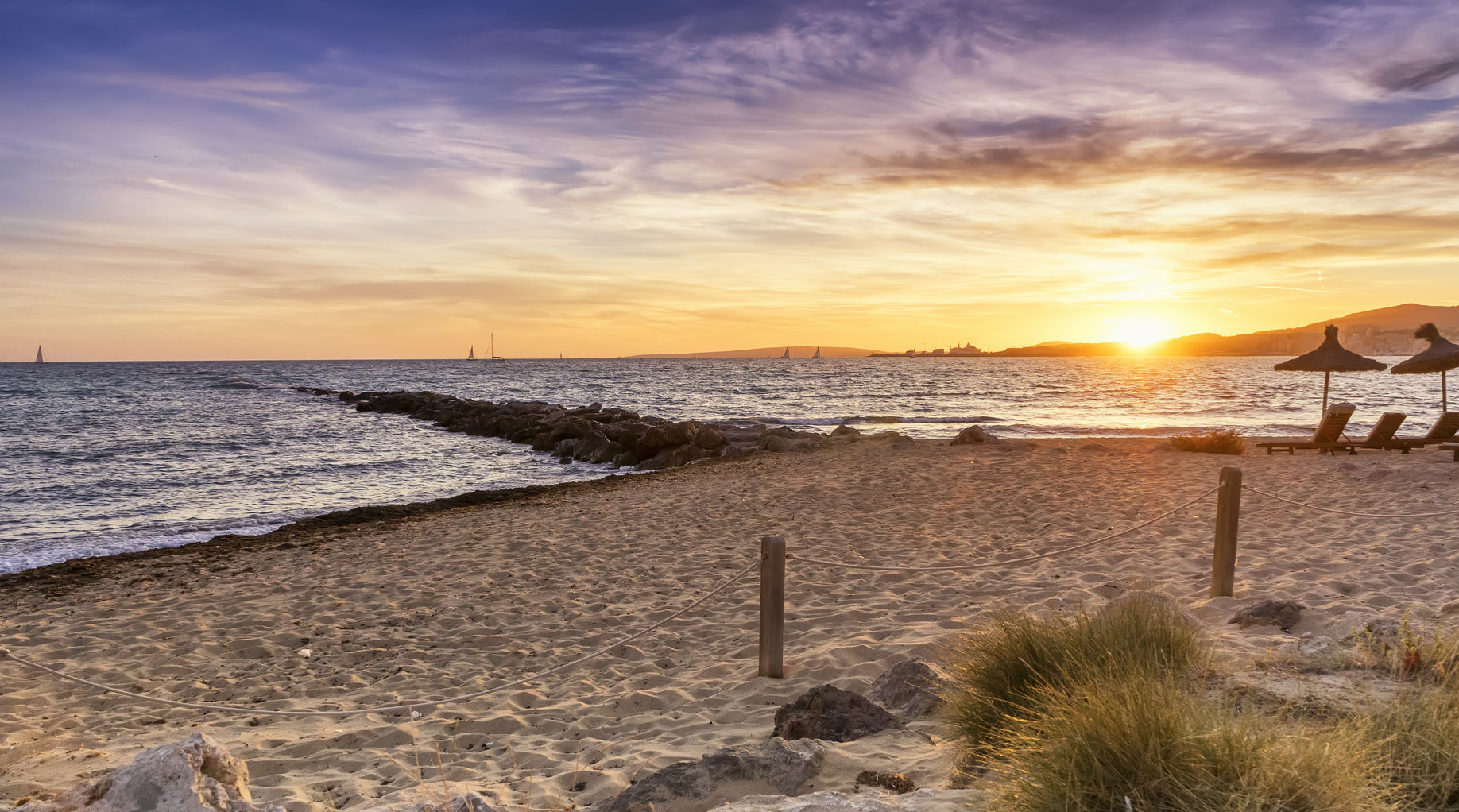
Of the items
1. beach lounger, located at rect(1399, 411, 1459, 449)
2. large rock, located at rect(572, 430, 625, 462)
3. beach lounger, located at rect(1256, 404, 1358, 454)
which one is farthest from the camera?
large rock, located at rect(572, 430, 625, 462)

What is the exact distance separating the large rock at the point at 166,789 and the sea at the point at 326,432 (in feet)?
31.3

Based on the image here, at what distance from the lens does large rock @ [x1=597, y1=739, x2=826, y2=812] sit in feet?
11.0

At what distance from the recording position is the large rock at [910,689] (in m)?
4.27

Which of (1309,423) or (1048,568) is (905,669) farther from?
(1309,423)

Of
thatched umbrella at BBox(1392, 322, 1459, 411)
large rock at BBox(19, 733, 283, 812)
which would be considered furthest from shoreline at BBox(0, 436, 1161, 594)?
thatched umbrella at BBox(1392, 322, 1459, 411)

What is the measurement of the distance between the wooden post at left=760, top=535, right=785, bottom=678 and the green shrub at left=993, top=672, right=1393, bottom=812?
7.93 ft

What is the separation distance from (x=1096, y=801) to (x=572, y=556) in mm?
7396

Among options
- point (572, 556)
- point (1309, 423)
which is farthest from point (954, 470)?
point (1309, 423)

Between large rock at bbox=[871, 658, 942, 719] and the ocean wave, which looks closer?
large rock at bbox=[871, 658, 942, 719]

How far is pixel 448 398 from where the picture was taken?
41.7m

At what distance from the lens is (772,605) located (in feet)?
16.7

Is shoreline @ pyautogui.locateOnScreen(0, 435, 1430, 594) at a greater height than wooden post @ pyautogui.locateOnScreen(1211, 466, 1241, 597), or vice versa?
wooden post @ pyautogui.locateOnScreen(1211, 466, 1241, 597)

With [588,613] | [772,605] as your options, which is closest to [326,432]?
[588,613]

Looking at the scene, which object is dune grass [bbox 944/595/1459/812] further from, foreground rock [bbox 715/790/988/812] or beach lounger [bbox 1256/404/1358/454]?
beach lounger [bbox 1256/404/1358/454]
